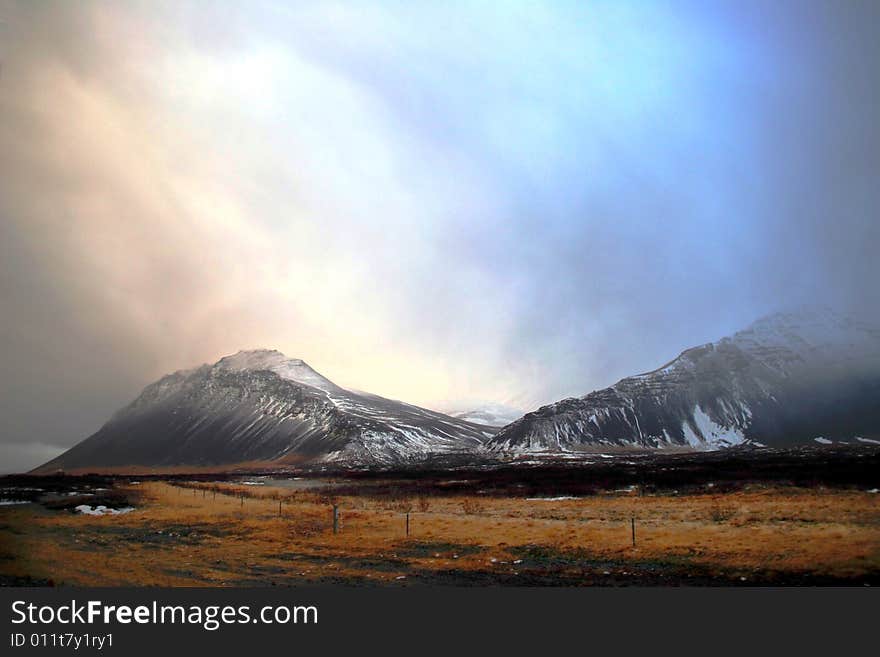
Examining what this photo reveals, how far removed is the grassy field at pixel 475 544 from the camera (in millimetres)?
26297

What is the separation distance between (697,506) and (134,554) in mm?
35751

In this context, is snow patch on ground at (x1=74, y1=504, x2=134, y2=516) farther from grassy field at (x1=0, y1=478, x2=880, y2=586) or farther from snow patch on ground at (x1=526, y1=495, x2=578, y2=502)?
snow patch on ground at (x1=526, y1=495, x2=578, y2=502)

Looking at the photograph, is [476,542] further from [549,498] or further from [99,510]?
[99,510]

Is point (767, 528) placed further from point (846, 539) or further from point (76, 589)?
point (76, 589)

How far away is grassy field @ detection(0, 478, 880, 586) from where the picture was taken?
1035 inches

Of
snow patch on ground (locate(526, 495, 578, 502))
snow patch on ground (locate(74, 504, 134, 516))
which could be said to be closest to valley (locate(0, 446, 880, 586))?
snow patch on ground (locate(74, 504, 134, 516))

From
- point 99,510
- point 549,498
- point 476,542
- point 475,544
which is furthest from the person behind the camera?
point 549,498

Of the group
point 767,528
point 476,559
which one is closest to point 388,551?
point 476,559

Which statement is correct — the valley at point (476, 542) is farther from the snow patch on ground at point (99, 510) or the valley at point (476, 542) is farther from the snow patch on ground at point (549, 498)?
the snow patch on ground at point (549, 498)

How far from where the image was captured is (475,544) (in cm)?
3356

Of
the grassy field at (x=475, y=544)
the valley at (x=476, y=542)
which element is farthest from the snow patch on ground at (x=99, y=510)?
the grassy field at (x=475, y=544)

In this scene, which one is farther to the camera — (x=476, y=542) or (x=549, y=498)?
(x=549, y=498)

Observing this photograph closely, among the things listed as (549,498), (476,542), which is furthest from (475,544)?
(549,498)

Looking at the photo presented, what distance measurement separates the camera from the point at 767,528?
32781 mm
